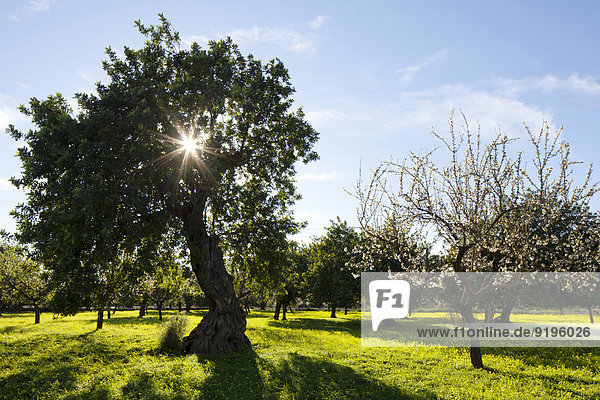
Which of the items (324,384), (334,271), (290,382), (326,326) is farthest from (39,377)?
(334,271)

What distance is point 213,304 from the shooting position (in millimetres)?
21422

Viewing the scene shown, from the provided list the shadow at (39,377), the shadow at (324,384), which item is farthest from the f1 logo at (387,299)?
the shadow at (39,377)

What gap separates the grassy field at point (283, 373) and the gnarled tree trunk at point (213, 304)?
5.24 ft

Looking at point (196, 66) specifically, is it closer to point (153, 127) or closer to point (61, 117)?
point (153, 127)

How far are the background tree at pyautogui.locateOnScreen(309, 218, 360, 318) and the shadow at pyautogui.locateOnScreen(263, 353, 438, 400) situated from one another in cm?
2909

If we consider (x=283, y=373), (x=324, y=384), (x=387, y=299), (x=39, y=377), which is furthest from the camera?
(x=387, y=299)

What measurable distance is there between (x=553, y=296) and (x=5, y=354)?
48056 millimetres

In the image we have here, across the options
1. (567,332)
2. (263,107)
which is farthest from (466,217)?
(567,332)

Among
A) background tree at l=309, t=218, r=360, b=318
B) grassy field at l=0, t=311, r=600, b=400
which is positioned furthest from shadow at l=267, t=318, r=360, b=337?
grassy field at l=0, t=311, r=600, b=400

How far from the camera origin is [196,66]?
19.0 m

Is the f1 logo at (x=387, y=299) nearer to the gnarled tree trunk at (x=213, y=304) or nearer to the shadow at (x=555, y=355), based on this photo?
the shadow at (x=555, y=355)

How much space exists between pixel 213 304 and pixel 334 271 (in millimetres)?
28529

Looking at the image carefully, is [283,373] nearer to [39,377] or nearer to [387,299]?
[39,377]

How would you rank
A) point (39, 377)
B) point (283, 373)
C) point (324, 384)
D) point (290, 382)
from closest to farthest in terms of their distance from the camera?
point (324, 384)
point (290, 382)
point (39, 377)
point (283, 373)
